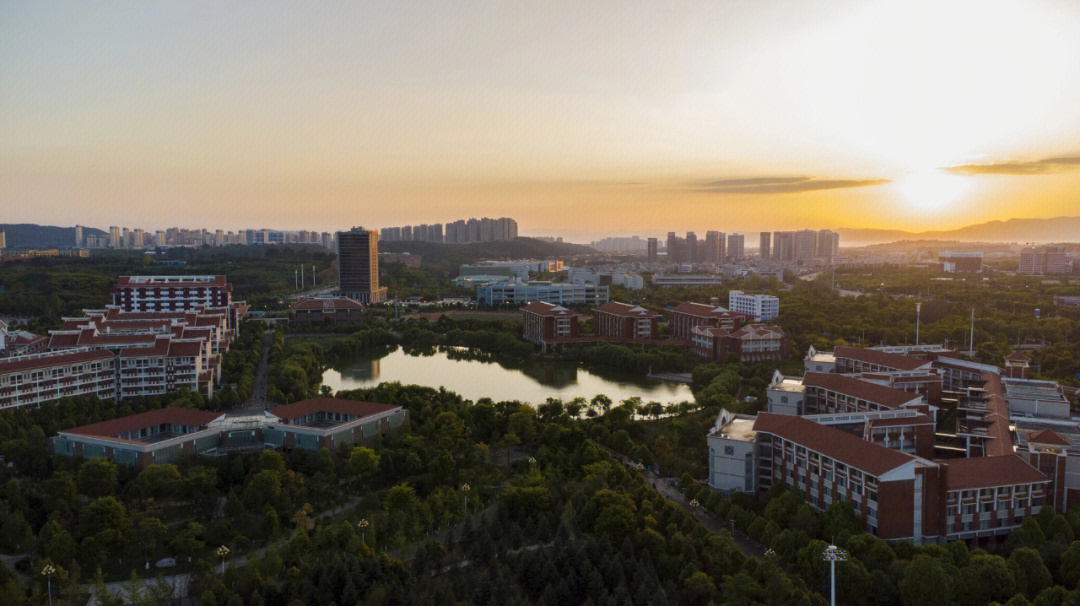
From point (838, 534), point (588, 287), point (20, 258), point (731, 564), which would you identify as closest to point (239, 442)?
point (731, 564)

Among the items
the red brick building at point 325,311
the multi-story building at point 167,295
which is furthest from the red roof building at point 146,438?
the red brick building at point 325,311

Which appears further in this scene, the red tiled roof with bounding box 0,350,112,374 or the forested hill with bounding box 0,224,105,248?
the forested hill with bounding box 0,224,105,248

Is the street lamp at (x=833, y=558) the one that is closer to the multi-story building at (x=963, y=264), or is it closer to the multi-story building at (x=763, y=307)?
the multi-story building at (x=763, y=307)

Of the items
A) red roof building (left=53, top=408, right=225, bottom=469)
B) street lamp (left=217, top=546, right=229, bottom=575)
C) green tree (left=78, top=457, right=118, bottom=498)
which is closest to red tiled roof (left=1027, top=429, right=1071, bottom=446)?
street lamp (left=217, top=546, right=229, bottom=575)

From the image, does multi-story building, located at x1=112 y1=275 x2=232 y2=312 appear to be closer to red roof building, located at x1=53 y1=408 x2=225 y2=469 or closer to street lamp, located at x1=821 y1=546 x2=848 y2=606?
red roof building, located at x1=53 y1=408 x2=225 y2=469

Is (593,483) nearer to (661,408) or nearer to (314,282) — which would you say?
(661,408)

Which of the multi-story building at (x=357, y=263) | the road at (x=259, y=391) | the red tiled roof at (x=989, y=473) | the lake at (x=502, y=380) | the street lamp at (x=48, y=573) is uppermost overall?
the multi-story building at (x=357, y=263)

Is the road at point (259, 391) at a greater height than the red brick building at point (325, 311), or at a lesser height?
lesser
